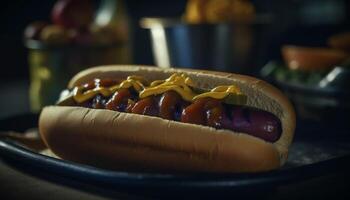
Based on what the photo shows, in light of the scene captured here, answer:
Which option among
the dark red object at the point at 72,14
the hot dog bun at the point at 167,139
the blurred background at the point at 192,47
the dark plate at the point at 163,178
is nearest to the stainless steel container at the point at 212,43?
the blurred background at the point at 192,47

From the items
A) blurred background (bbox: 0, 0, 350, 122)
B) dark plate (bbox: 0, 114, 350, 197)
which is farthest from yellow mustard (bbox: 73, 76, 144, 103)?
blurred background (bbox: 0, 0, 350, 122)

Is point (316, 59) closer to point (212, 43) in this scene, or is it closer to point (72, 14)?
point (212, 43)

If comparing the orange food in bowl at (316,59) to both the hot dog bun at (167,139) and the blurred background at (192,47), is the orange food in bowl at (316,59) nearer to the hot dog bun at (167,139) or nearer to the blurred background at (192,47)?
the blurred background at (192,47)

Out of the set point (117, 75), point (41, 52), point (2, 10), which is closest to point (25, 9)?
point (2, 10)

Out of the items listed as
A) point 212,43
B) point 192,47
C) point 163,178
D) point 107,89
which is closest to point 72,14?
point 192,47

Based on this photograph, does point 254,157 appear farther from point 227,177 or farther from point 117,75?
point 117,75

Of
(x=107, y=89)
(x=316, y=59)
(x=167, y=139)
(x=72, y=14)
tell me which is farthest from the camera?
A: (x=316, y=59)
